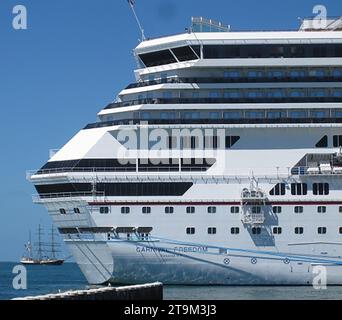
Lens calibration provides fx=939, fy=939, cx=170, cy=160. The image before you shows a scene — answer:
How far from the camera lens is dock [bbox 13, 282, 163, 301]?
24594mm

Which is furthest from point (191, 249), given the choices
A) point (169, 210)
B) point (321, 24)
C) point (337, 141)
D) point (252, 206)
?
point (321, 24)

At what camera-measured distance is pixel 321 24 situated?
43.1 meters

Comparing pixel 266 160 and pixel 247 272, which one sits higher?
pixel 266 160

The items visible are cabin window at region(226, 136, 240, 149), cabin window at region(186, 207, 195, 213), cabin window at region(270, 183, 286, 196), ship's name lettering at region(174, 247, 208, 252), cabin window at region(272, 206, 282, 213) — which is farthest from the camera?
cabin window at region(226, 136, 240, 149)

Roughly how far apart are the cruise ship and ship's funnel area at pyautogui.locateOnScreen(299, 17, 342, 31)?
→ 1809mm

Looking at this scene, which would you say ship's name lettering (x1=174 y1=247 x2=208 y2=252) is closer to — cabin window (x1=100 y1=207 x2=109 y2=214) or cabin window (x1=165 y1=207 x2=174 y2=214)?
A: cabin window (x1=165 y1=207 x2=174 y2=214)

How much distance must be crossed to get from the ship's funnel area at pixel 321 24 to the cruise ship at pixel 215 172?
1809 millimetres

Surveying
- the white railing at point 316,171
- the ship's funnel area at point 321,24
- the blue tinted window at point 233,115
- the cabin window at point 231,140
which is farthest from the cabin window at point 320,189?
the ship's funnel area at point 321,24

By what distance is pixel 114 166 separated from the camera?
1529 inches

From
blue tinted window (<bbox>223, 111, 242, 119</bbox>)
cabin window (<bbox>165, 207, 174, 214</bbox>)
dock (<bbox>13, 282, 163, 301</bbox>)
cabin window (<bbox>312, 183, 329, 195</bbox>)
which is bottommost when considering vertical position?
dock (<bbox>13, 282, 163, 301</bbox>)

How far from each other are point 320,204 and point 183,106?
7009mm

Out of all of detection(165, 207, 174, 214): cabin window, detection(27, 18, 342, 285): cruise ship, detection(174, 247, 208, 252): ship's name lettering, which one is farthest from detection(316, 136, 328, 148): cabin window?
detection(165, 207, 174, 214): cabin window
